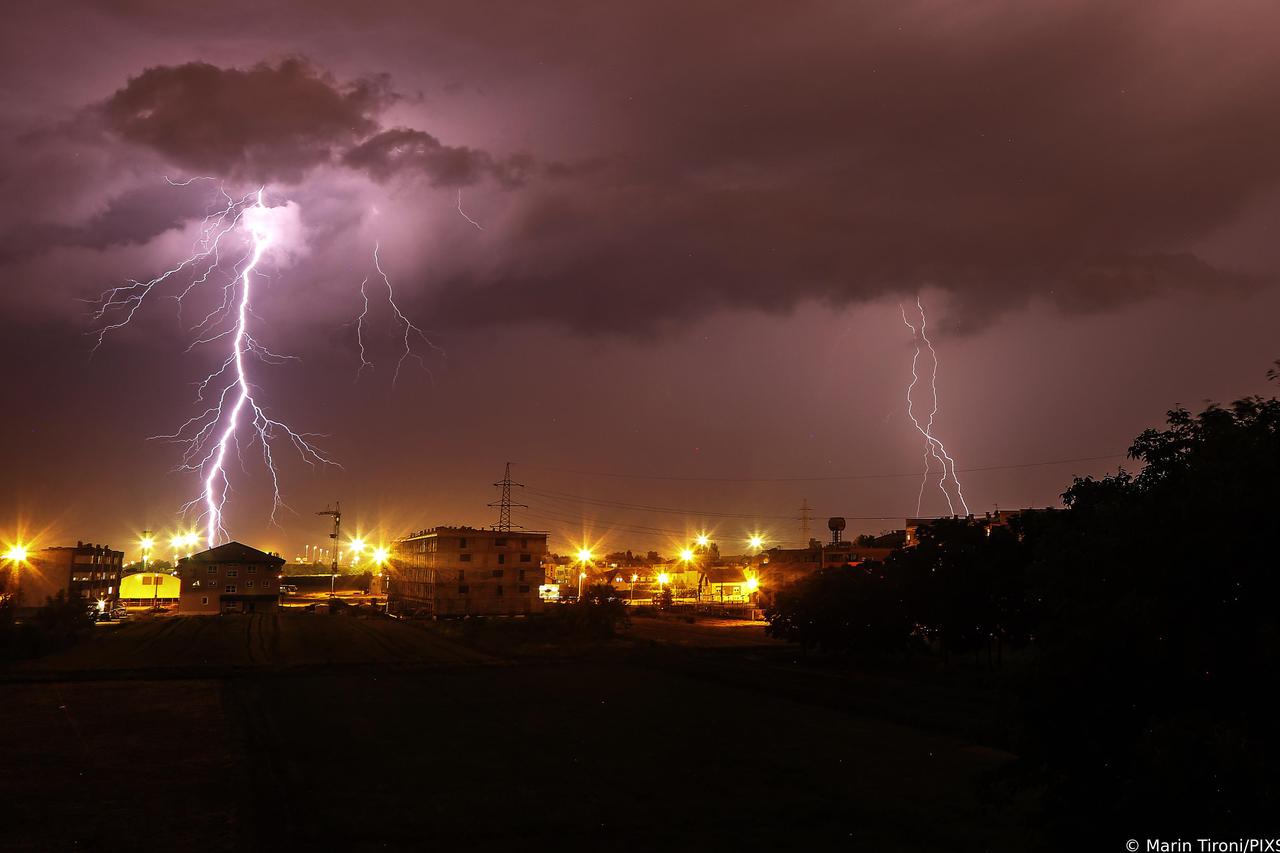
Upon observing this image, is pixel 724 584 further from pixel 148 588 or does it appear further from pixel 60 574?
pixel 60 574

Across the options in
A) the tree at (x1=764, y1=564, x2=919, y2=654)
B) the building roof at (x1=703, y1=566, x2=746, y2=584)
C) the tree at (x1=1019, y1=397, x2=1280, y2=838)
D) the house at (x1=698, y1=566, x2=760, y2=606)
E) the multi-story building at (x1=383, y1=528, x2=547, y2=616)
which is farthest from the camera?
the building roof at (x1=703, y1=566, x2=746, y2=584)

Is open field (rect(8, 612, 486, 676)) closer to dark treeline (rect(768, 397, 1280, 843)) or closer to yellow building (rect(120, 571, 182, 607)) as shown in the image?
yellow building (rect(120, 571, 182, 607))

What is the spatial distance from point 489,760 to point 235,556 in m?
83.5

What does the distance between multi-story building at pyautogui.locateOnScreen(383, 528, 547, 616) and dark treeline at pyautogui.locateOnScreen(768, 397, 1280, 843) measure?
8450 centimetres

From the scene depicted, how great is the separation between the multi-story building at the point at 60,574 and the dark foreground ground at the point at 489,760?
5965 cm

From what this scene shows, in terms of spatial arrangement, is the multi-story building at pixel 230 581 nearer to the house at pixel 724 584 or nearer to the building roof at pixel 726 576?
the house at pixel 724 584

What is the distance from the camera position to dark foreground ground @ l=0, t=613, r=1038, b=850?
725 inches

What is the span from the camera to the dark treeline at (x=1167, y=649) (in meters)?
9.76

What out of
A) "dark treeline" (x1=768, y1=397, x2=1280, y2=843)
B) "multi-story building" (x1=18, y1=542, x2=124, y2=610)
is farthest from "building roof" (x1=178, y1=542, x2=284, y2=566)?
"dark treeline" (x1=768, y1=397, x2=1280, y2=843)

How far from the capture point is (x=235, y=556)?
320 ft

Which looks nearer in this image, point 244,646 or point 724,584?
point 244,646

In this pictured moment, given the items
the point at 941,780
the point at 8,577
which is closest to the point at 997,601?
the point at 941,780

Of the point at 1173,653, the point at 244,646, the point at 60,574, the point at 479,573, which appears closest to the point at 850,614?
the point at 1173,653

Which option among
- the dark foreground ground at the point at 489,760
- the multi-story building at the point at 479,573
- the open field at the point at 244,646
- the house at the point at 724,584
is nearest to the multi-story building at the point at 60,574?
the open field at the point at 244,646
